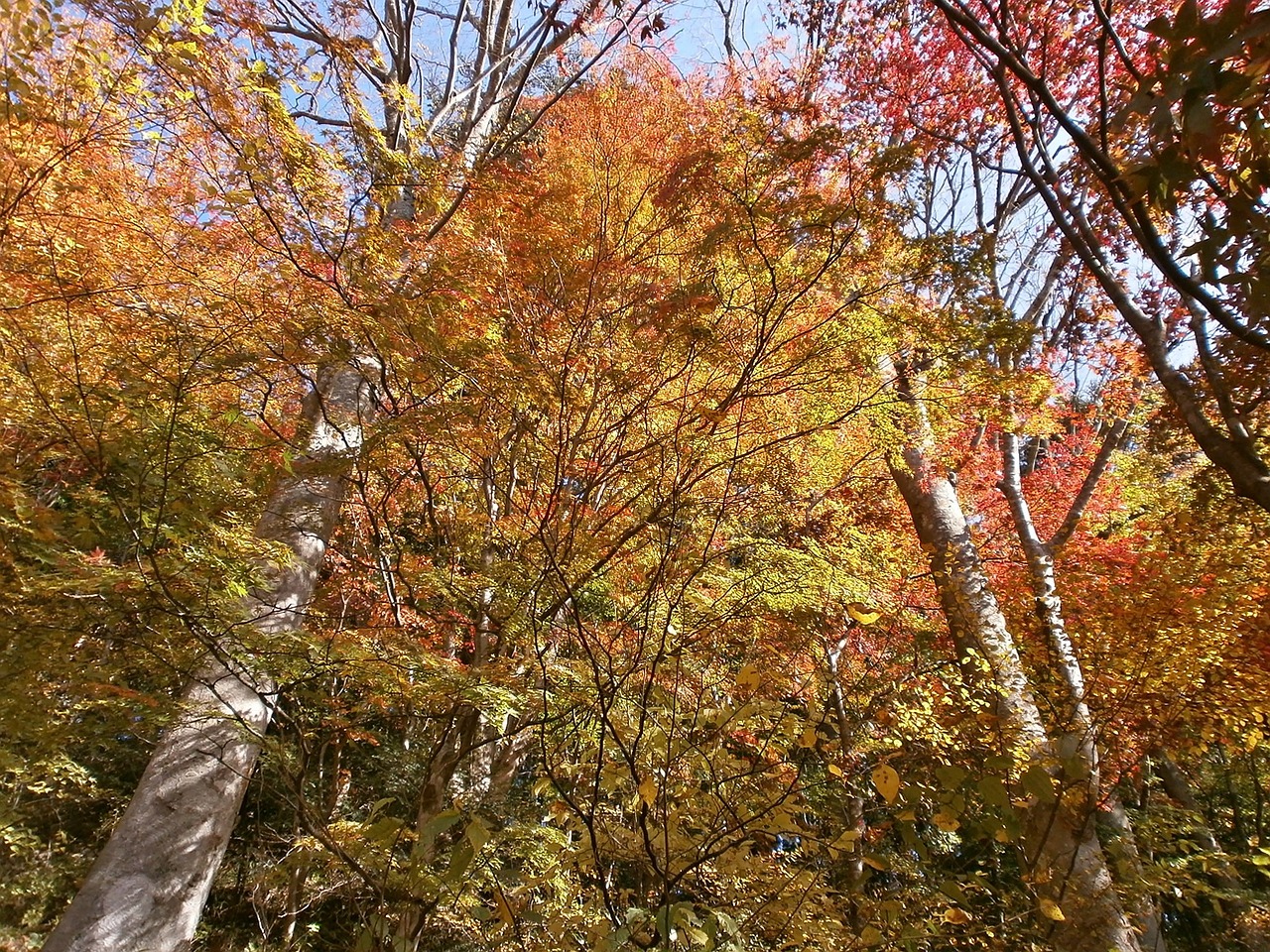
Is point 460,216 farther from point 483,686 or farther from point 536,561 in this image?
point 483,686

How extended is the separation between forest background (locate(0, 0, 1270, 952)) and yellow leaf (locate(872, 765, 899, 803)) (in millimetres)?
11

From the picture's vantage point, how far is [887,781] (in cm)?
125

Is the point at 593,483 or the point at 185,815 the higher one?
the point at 593,483

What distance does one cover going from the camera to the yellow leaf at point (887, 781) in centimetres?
124

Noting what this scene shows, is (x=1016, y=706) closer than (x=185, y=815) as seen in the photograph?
No

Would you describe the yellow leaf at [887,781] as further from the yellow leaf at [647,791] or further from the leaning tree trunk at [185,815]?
the leaning tree trunk at [185,815]

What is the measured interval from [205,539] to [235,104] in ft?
7.25

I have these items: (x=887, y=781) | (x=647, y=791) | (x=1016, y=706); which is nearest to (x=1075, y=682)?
(x=1016, y=706)

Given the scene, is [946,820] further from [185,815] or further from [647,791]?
[185,815]

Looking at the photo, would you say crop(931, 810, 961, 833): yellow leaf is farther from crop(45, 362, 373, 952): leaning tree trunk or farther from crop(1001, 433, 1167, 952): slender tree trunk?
crop(45, 362, 373, 952): leaning tree trunk

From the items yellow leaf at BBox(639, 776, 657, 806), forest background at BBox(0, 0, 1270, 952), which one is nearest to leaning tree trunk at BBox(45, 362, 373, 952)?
forest background at BBox(0, 0, 1270, 952)

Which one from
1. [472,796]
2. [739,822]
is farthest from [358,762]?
[739,822]

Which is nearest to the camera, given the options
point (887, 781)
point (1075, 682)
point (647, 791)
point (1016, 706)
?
point (887, 781)

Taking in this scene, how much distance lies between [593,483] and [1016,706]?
371 cm
